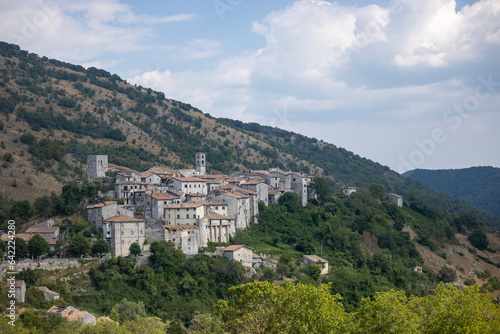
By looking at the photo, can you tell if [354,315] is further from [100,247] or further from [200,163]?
[200,163]

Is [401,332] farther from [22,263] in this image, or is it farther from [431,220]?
[431,220]

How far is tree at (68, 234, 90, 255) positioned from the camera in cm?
5269

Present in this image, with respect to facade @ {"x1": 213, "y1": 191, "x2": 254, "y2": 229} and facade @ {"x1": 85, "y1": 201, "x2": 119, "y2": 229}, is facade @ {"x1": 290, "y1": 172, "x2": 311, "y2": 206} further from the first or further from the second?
facade @ {"x1": 85, "y1": 201, "x2": 119, "y2": 229}

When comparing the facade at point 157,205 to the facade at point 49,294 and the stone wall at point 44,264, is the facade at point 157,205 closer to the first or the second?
the stone wall at point 44,264

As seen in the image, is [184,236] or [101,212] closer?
[101,212]

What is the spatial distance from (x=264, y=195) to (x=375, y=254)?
1606 centimetres

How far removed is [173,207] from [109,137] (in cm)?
6583

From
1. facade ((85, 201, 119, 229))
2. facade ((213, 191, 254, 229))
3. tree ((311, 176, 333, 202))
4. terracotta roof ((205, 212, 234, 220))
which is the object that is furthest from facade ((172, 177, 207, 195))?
tree ((311, 176, 333, 202))

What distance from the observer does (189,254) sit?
→ 58094mm

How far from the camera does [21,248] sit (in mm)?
50406

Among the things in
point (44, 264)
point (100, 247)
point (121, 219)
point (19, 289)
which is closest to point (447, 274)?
point (121, 219)

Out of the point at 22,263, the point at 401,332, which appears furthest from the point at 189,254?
the point at 401,332

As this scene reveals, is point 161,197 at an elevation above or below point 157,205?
above

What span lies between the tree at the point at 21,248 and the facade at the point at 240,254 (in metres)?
19.4
